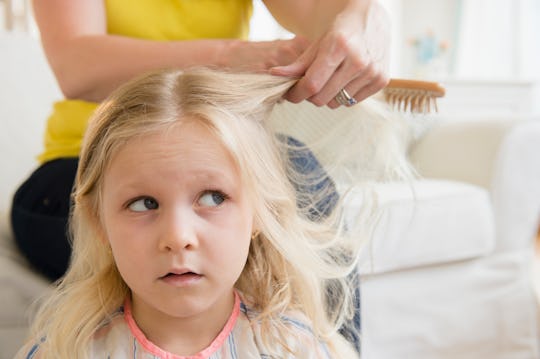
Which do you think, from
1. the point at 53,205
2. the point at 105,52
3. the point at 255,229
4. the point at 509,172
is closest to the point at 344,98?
the point at 255,229

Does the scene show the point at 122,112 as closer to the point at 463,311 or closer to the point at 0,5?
the point at 463,311

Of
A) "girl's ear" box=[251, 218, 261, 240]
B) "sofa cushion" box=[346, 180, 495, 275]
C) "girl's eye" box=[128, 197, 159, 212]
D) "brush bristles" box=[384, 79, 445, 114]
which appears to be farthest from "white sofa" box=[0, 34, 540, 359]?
"girl's eye" box=[128, 197, 159, 212]

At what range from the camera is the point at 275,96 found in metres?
0.75

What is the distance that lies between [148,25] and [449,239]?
794 millimetres

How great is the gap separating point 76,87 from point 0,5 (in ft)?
5.32

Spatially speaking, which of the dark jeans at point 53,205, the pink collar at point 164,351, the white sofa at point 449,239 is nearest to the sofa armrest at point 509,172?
the white sofa at point 449,239

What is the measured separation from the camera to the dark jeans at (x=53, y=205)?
0.93 m

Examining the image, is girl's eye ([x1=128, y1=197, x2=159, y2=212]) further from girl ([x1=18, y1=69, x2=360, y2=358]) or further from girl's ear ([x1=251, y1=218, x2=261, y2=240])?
girl's ear ([x1=251, y1=218, x2=261, y2=240])

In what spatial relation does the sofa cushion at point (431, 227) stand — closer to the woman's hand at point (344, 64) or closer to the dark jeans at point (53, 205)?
the dark jeans at point (53, 205)

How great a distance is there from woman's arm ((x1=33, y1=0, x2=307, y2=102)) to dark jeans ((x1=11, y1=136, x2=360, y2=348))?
0.40 ft

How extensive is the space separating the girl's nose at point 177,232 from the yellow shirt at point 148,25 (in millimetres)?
398

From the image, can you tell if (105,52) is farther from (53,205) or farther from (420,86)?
(420,86)

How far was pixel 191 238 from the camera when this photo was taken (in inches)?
26.1

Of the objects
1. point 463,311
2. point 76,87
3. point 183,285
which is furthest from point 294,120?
point 183,285
